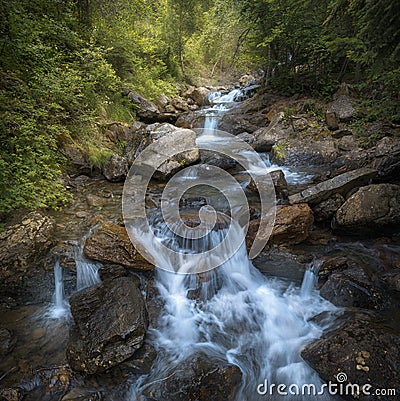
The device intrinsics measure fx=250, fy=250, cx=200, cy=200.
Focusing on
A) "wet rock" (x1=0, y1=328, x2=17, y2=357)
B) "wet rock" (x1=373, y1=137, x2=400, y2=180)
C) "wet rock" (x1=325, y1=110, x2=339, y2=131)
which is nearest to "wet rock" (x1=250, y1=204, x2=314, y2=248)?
"wet rock" (x1=373, y1=137, x2=400, y2=180)

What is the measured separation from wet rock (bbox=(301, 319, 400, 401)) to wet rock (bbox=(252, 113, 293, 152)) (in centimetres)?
726

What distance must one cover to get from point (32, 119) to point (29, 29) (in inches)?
77.7

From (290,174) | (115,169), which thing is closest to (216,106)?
(290,174)

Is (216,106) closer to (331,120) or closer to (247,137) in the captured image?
(247,137)

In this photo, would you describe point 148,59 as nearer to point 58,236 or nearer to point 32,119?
point 32,119

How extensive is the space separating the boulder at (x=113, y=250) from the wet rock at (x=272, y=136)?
6756mm

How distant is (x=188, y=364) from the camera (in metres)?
2.99

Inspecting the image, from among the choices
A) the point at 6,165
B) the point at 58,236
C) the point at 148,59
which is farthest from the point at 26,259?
the point at 148,59

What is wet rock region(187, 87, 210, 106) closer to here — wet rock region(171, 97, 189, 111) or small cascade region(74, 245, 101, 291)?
wet rock region(171, 97, 189, 111)

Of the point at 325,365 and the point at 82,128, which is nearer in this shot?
the point at 325,365

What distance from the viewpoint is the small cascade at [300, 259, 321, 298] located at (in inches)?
163

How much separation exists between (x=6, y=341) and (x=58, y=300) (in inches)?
32.9

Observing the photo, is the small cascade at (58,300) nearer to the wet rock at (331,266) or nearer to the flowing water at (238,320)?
the flowing water at (238,320)

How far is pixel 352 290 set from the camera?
12.3ft
